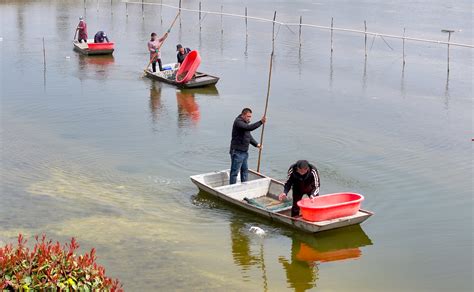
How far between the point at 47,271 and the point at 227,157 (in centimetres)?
1194

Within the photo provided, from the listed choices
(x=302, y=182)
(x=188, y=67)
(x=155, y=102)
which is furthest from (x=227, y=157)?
(x=188, y=67)

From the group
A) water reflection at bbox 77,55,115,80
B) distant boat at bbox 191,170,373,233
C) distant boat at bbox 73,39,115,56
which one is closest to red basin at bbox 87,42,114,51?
distant boat at bbox 73,39,115,56

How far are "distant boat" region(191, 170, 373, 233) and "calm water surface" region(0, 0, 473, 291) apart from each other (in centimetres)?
27

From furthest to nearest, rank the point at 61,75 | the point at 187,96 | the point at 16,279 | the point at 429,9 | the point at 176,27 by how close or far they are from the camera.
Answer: the point at 429,9 → the point at 176,27 → the point at 61,75 → the point at 187,96 → the point at 16,279

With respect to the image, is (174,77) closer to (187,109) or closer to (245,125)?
(187,109)

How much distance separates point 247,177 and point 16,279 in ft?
30.1

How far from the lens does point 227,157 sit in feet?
62.1

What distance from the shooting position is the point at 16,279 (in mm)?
7066

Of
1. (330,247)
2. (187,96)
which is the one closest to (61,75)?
(187,96)

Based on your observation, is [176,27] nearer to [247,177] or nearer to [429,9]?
[429,9]

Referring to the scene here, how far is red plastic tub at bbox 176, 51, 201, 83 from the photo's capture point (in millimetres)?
26748

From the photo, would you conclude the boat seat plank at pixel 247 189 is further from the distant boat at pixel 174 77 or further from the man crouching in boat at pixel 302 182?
the distant boat at pixel 174 77

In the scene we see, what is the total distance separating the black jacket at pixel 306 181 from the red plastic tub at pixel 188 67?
13402 millimetres

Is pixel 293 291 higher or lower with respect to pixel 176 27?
lower
